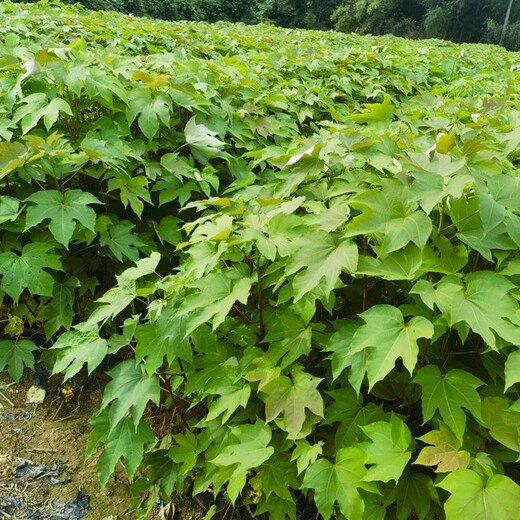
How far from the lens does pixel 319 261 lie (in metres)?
1.33

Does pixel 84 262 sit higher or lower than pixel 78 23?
lower

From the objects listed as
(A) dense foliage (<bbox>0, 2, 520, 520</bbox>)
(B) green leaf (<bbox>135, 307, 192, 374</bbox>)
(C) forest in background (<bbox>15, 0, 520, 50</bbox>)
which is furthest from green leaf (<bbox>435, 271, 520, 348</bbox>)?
(C) forest in background (<bbox>15, 0, 520, 50</bbox>)

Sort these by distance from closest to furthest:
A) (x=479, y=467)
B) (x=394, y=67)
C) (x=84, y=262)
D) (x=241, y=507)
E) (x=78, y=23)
Answer: (x=479, y=467) → (x=241, y=507) → (x=84, y=262) → (x=78, y=23) → (x=394, y=67)

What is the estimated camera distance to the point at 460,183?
49.3 inches

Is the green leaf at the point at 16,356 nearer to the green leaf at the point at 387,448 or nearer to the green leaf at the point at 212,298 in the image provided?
the green leaf at the point at 212,298

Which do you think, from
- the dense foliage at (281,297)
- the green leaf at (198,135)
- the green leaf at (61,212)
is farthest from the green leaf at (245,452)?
the green leaf at (198,135)

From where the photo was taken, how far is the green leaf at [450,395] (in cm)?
117

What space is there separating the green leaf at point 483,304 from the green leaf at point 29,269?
4.99 feet

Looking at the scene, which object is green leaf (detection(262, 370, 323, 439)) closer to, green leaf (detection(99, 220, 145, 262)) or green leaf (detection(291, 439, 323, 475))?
green leaf (detection(291, 439, 323, 475))

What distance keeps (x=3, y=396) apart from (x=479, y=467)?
191 cm

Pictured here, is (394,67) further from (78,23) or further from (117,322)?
(117,322)

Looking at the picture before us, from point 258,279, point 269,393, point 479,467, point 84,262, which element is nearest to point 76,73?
point 84,262

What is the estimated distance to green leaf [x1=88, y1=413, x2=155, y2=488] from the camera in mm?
1559

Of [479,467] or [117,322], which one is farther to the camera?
[117,322]
